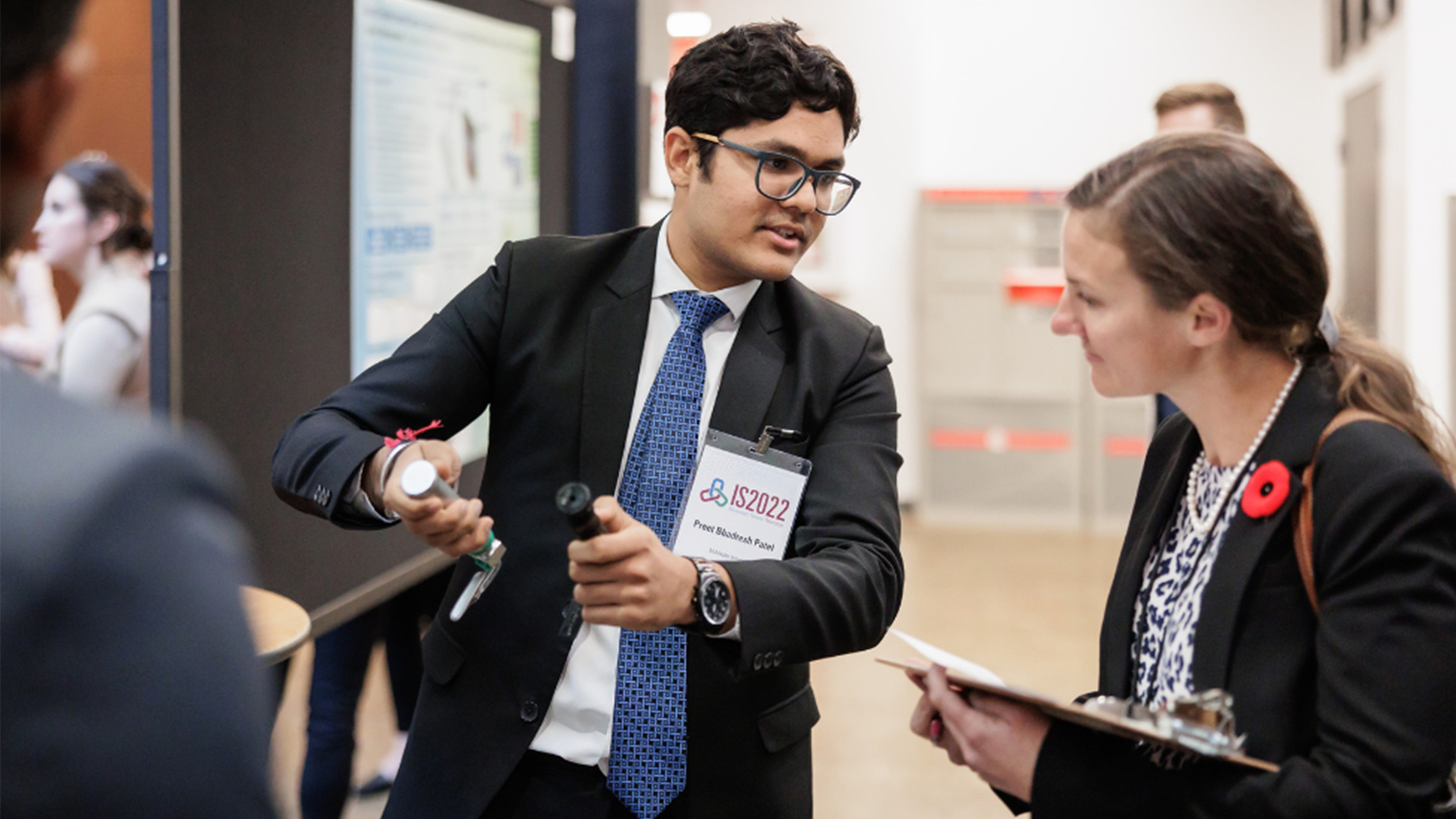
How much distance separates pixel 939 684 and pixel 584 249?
0.78m

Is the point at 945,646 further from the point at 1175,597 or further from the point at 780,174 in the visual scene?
the point at 1175,597

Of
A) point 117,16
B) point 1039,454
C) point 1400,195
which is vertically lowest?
point 1039,454

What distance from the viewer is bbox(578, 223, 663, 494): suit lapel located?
165cm

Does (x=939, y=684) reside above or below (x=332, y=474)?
below

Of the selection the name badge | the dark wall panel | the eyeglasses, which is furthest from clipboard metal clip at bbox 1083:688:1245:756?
the dark wall panel

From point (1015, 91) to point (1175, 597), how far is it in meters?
8.20

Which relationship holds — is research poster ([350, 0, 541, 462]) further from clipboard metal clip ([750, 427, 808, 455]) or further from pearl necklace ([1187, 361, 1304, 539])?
pearl necklace ([1187, 361, 1304, 539])

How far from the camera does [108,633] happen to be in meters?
0.46

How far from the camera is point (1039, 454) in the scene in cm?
866

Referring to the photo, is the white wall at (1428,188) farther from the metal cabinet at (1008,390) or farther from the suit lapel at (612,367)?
the suit lapel at (612,367)

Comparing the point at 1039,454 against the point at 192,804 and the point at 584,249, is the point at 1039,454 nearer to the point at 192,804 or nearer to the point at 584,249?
the point at 584,249

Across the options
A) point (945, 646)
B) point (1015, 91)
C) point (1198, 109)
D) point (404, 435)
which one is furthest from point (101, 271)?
point (1015, 91)

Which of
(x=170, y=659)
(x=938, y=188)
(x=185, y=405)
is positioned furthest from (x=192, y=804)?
(x=938, y=188)

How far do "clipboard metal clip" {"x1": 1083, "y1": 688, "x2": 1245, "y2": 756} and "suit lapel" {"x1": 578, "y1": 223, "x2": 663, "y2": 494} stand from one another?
71 centimetres
